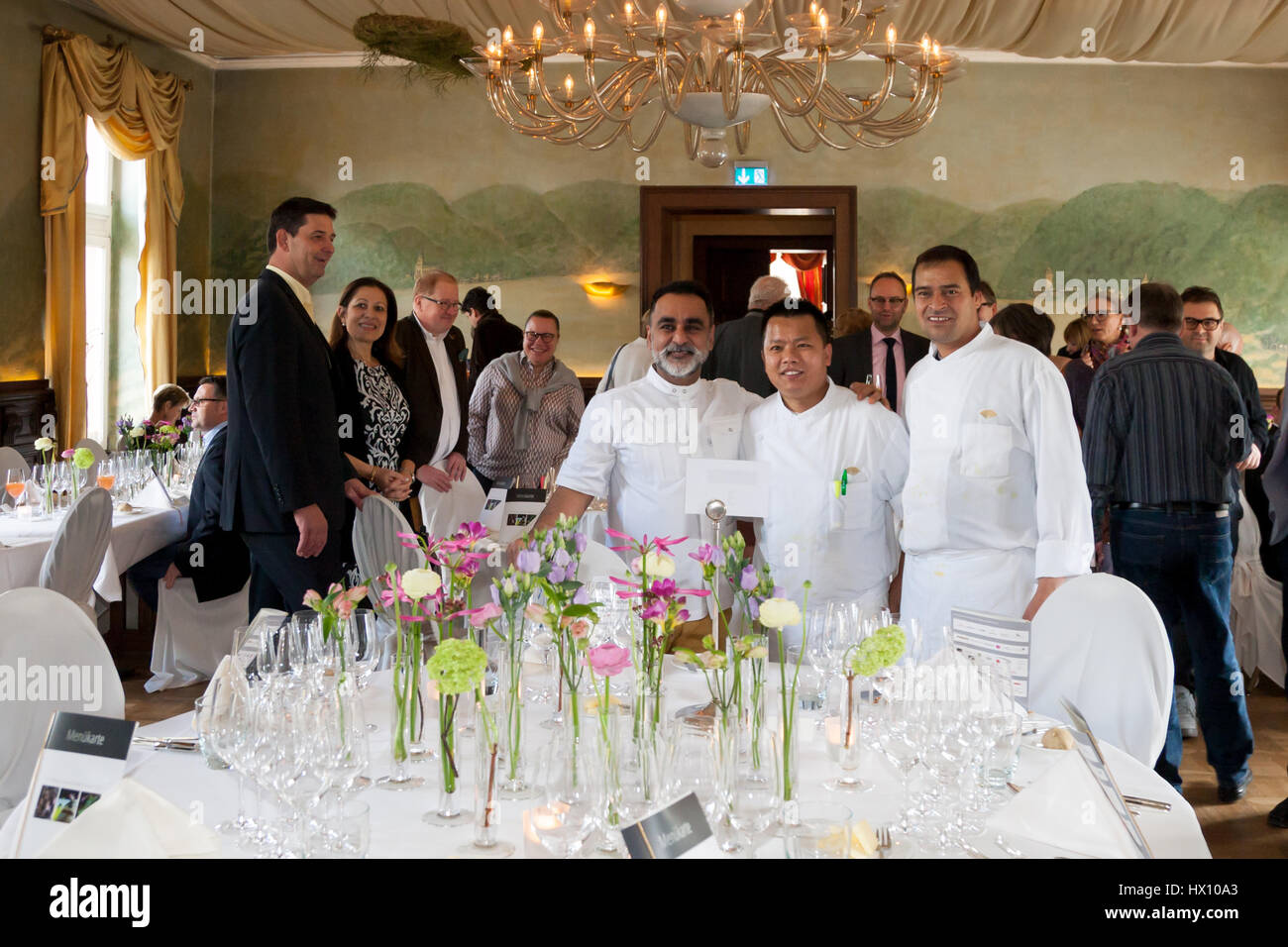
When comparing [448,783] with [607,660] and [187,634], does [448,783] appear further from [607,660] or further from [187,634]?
[187,634]

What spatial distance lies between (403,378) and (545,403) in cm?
170

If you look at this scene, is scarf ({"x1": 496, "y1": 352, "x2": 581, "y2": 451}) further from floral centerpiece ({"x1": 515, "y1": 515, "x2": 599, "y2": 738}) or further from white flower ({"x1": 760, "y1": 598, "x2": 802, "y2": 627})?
white flower ({"x1": 760, "y1": 598, "x2": 802, "y2": 627})

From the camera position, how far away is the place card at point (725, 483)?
8.40ft

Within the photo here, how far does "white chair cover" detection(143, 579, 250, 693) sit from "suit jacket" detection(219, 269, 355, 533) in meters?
1.67

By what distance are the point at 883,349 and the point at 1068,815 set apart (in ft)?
13.2

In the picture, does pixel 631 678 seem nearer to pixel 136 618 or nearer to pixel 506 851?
pixel 506 851

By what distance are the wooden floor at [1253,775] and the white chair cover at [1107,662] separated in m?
1.17

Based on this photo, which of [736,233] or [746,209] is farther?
[736,233]

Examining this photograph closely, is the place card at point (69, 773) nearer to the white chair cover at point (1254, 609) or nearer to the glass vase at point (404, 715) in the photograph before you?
the glass vase at point (404, 715)

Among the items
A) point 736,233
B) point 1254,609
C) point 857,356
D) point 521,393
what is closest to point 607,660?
point 857,356

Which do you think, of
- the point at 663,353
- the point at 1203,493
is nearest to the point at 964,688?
the point at 663,353

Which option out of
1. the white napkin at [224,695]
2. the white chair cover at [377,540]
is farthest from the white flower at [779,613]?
the white chair cover at [377,540]

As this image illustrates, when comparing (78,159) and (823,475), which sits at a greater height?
(78,159)

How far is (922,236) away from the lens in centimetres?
980
